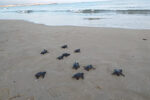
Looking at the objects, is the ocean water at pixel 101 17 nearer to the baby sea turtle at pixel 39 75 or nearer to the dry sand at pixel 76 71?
the dry sand at pixel 76 71

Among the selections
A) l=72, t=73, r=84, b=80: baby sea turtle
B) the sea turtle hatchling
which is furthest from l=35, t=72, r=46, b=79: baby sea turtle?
l=72, t=73, r=84, b=80: baby sea turtle

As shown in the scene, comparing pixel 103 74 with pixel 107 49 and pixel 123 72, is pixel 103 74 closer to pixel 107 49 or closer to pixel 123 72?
pixel 123 72

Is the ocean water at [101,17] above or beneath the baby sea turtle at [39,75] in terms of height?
above

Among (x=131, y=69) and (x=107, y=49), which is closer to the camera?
(x=131, y=69)

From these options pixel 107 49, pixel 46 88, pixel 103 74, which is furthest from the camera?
pixel 107 49

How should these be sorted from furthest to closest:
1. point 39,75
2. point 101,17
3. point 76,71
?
1. point 101,17
2. point 76,71
3. point 39,75

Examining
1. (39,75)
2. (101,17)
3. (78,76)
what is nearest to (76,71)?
(78,76)

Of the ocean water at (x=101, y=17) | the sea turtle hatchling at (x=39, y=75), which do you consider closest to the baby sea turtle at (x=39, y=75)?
the sea turtle hatchling at (x=39, y=75)

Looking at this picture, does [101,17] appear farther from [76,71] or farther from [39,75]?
[39,75]

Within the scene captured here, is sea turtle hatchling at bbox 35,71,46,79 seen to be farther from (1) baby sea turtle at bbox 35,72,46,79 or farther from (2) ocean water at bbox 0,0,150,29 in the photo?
(2) ocean water at bbox 0,0,150,29

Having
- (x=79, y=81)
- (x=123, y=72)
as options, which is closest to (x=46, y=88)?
(x=79, y=81)

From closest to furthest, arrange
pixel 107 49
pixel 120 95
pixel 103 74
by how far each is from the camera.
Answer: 1. pixel 120 95
2. pixel 103 74
3. pixel 107 49
